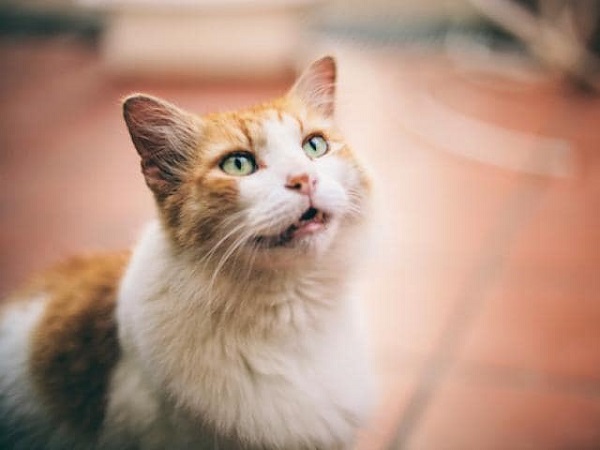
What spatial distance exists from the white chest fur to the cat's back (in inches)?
2.2

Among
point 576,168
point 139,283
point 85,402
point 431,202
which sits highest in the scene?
point 576,168

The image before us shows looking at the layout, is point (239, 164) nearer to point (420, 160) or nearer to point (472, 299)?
point (472, 299)

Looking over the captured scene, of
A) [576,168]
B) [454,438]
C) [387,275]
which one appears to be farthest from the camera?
[576,168]

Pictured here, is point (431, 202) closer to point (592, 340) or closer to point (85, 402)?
point (592, 340)

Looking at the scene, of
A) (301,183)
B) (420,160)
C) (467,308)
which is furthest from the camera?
(420,160)

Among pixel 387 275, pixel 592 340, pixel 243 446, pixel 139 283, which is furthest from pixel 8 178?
pixel 592 340

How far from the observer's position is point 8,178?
1.83 metres

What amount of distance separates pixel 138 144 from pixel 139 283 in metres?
0.17

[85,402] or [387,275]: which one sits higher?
[387,275]

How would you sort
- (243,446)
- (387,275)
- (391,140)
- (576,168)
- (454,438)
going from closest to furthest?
(243,446), (454,438), (387,275), (576,168), (391,140)

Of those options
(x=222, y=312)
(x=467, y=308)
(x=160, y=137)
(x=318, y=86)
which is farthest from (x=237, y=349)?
(x=467, y=308)

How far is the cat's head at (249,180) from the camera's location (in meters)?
0.67

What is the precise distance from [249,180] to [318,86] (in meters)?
0.23

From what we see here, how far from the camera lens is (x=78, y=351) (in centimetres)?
79
